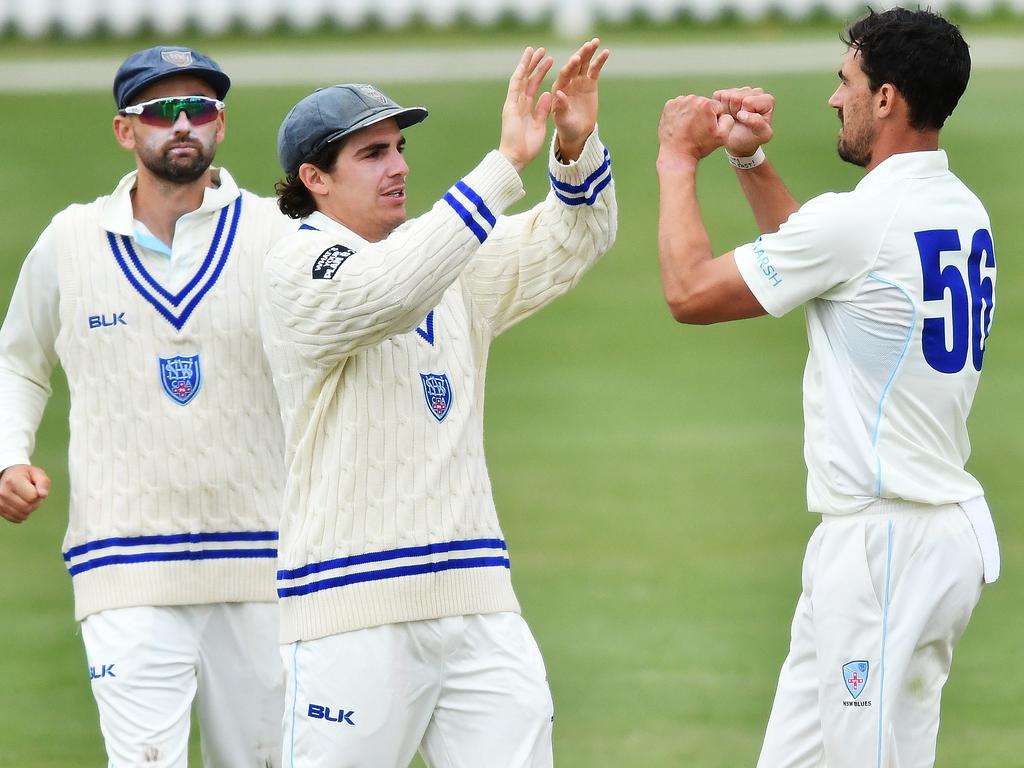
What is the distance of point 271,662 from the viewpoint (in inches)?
221

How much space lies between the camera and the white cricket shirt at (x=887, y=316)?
477 cm

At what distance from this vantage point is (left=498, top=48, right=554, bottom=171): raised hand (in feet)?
15.6

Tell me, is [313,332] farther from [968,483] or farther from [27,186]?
[27,186]

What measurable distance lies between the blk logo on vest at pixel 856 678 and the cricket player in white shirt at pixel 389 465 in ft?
2.38

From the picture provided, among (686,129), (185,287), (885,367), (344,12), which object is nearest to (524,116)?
(686,129)

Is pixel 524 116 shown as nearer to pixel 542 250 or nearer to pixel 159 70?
pixel 542 250

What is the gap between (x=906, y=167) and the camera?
487 cm

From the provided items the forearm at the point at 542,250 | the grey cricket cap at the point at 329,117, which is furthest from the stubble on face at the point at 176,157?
the forearm at the point at 542,250

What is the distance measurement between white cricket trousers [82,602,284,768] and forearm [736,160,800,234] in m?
1.75

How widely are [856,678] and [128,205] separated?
2412 millimetres

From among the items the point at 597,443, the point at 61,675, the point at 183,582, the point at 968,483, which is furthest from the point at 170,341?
the point at 597,443

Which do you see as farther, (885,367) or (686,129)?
(686,129)

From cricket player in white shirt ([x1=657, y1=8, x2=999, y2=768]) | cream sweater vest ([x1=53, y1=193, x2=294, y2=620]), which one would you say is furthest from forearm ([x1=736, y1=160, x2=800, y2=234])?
cream sweater vest ([x1=53, y1=193, x2=294, y2=620])

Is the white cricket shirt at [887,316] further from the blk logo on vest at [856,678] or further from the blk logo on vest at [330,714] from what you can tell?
the blk logo on vest at [330,714]
